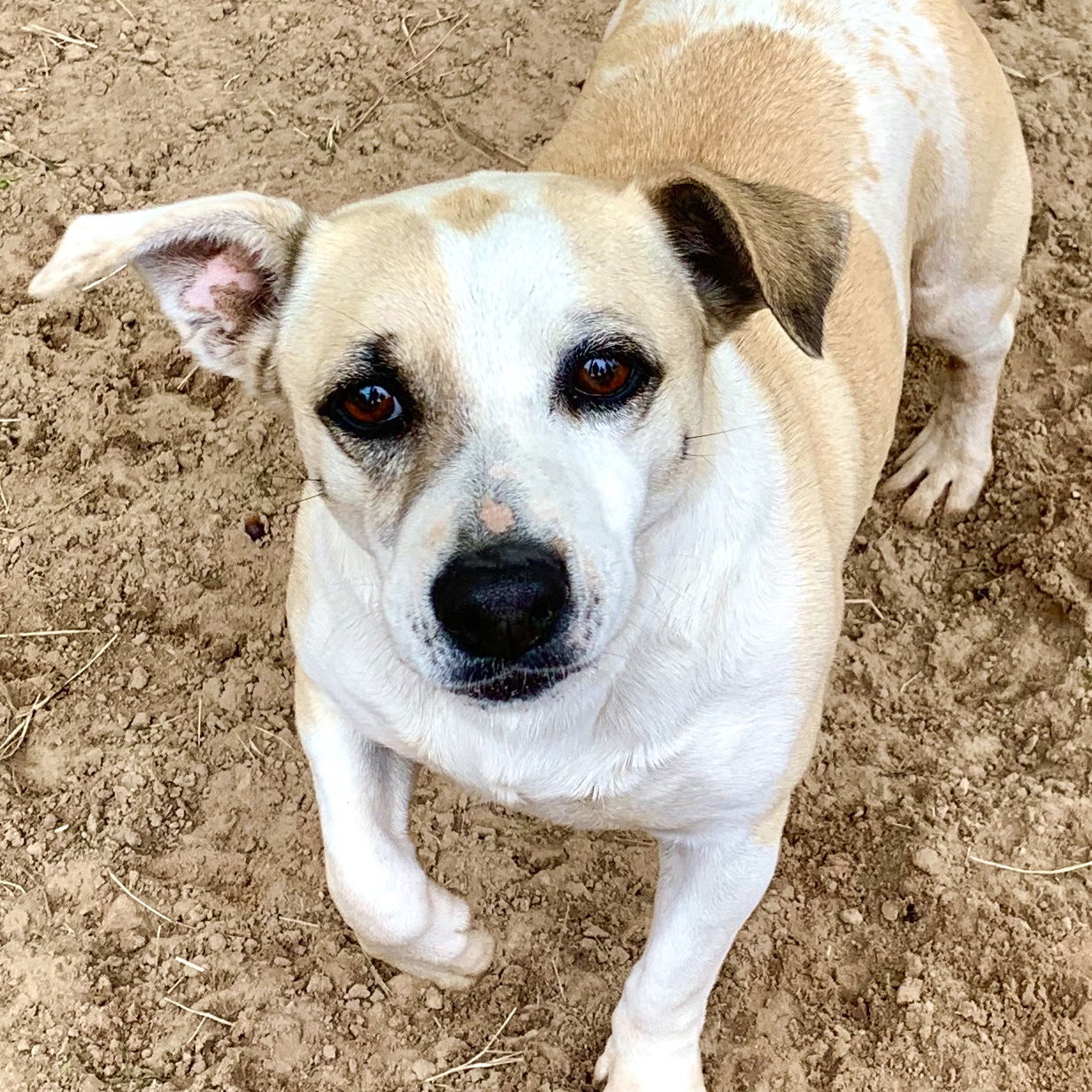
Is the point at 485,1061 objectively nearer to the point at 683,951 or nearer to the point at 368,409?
the point at 683,951

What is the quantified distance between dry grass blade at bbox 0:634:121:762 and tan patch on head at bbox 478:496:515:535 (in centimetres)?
251

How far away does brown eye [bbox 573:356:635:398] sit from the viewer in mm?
2258

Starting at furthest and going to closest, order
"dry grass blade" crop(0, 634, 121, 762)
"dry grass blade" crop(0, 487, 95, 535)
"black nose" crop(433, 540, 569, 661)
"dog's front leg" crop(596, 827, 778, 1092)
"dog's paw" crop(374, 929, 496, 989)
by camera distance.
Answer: "dry grass blade" crop(0, 487, 95, 535) → "dry grass blade" crop(0, 634, 121, 762) → "dog's paw" crop(374, 929, 496, 989) → "dog's front leg" crop(596, 827, 778, 1092) → "black nose" crop(433, 540, 569, 661)

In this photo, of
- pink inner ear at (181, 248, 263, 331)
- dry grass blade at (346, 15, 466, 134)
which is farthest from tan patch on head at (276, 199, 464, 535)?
dry grass blade at (346, 15, 466, 134)

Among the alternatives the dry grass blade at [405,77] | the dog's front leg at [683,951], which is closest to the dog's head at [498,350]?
the dog's front leg at [683,951]

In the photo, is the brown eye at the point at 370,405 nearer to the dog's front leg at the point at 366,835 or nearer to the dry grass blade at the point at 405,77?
the dog's front leg at the point at 366,835

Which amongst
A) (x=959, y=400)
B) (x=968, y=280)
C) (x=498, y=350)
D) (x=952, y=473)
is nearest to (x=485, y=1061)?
(x=498, y=350)

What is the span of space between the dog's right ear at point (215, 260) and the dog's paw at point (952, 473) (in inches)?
106

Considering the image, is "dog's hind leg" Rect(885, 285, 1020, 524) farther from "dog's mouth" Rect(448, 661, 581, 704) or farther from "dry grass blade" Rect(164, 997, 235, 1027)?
"dry grass blade" Rect(164, 997, 235, 1027)

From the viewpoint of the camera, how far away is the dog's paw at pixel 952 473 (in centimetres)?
441

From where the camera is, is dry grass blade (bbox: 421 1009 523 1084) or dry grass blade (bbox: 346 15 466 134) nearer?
dry grass blade (bbox: 421 1009 523 1084)

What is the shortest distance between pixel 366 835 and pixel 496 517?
1.26 metres

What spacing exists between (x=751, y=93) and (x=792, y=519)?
132 cm

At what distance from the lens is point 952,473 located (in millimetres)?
4426
